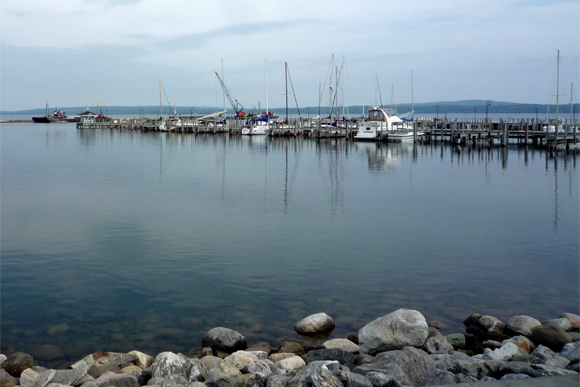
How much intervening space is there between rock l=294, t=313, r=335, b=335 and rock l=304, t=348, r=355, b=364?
3.54 feet

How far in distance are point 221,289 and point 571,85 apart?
201 ft

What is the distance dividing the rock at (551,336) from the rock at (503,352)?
1026 mm

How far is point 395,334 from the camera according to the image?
9.27 m

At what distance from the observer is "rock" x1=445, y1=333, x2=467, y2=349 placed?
31.3 ft

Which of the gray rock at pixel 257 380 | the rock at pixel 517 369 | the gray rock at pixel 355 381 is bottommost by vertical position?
the rock at pixel 517 369

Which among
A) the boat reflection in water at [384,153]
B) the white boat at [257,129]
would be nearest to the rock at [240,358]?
the boat reflection in water at [384,153]

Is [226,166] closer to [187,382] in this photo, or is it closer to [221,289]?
[221,289]

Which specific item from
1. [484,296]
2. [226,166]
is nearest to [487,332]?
[484,296]

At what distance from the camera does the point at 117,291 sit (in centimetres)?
1249

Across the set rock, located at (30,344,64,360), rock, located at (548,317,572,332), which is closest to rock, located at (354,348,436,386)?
rock, located at (548,317,572,332)

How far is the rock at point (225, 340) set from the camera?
9469mm

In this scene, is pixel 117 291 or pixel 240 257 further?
pixel 240 257

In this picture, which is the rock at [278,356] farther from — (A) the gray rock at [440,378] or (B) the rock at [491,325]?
(B) the rock at [491,325]

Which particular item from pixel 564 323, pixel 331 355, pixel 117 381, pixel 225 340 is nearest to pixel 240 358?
pixel 225 340
